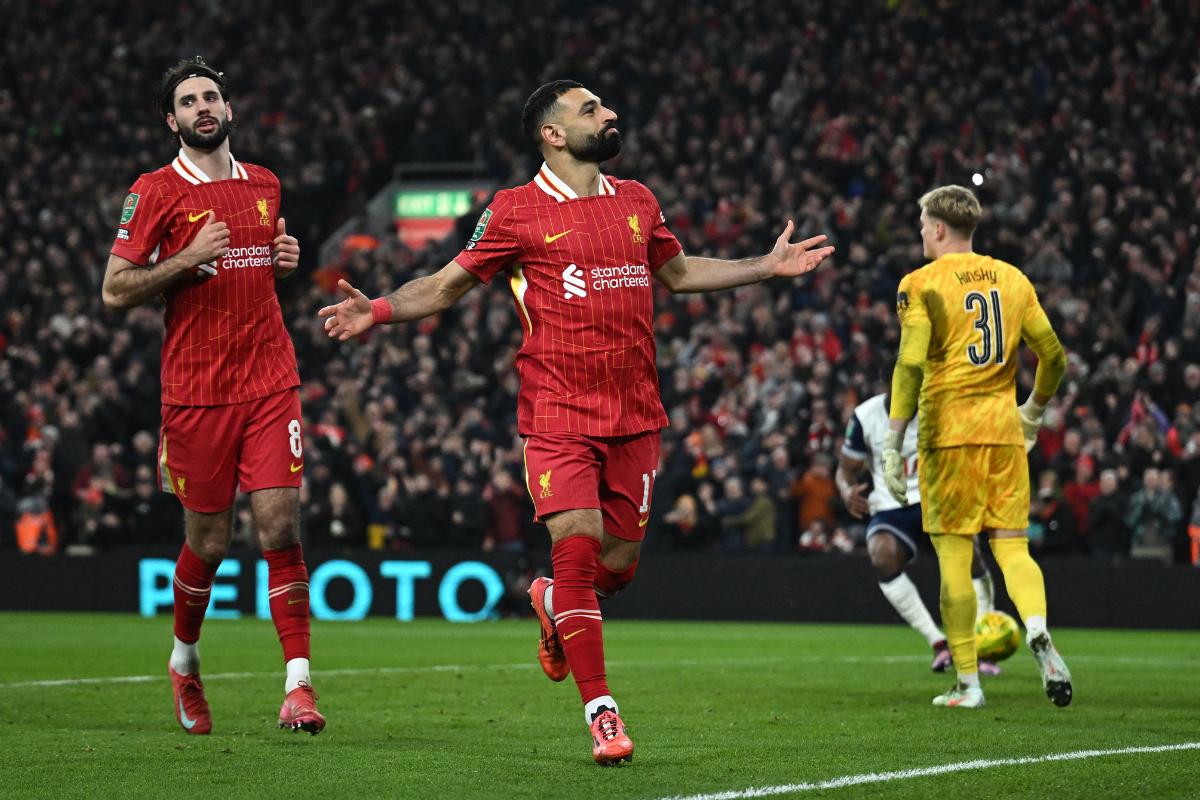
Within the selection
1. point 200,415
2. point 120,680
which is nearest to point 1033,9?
point 120,680

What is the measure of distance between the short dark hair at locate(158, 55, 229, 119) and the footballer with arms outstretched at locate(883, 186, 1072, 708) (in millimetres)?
3315

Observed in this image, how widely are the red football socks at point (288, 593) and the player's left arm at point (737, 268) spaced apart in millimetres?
1946

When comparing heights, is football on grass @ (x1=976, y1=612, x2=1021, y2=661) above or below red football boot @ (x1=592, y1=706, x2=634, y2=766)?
below

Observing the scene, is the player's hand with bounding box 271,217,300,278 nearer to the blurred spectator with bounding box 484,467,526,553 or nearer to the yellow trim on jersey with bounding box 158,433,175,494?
the yellow trim on jersey with bounding box 158,433,175,494

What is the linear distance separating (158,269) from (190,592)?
1.44 m

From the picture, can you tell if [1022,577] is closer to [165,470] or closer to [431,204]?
[165,470]

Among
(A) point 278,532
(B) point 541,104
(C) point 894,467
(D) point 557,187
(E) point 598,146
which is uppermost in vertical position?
(B) point 541,104

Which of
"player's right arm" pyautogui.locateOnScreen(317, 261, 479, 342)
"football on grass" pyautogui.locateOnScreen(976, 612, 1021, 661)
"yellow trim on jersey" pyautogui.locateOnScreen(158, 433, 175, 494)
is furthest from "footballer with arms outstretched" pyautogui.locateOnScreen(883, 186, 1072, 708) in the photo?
"yellow trim on jersey" pyautogui.locateOnScreen(158, 433, 175, 494)

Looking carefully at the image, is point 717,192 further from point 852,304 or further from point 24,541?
point 24,541

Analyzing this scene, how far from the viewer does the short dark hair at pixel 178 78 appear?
771 cm

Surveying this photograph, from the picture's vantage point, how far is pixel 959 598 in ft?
28.6

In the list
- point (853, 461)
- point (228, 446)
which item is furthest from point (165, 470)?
point (853, 461)

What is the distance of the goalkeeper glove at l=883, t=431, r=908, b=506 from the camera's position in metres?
8.38

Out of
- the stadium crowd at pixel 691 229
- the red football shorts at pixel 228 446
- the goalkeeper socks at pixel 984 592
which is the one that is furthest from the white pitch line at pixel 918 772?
the stadium crowd at pixel 691 229
